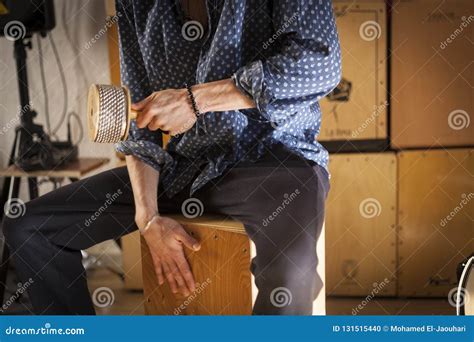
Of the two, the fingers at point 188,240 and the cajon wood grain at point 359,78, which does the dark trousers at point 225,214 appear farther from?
the cajon wood grain at point 359,78

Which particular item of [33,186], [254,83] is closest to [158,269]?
[254,83]

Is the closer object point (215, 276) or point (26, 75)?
point (215, 276)

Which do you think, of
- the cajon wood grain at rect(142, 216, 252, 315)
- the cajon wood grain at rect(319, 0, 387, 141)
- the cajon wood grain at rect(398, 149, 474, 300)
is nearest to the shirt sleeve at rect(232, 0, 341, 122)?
the cajon wood grain at rect(142, 216, 252, 315)

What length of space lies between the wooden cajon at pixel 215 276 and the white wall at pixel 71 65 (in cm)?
81

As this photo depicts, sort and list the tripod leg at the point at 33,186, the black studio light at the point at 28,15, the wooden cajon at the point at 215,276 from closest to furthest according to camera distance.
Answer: the wooden cajon at the point at 215,276 < the black studio light at the point at 28,15 < the tripod leg at the point at 33,186

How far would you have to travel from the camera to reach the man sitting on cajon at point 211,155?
1.02 metres

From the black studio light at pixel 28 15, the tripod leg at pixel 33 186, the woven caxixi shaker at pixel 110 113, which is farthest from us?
the tripod leg at pixel 33 186

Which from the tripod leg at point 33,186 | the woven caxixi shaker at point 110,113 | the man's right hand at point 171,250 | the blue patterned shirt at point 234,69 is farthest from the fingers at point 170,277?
the tripod leg at point 33,186

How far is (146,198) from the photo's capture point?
1.17 meters

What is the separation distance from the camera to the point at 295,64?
3.31ft

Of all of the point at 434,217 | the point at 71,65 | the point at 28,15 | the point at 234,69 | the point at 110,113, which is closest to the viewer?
the point at 110,113

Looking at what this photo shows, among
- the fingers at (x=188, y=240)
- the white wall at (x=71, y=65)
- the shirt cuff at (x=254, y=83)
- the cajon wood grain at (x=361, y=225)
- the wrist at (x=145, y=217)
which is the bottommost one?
the cajon wood grain at (x=361, y=225)

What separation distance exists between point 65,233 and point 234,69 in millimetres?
444

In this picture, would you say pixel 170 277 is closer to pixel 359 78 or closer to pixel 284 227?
pixel 284 227
